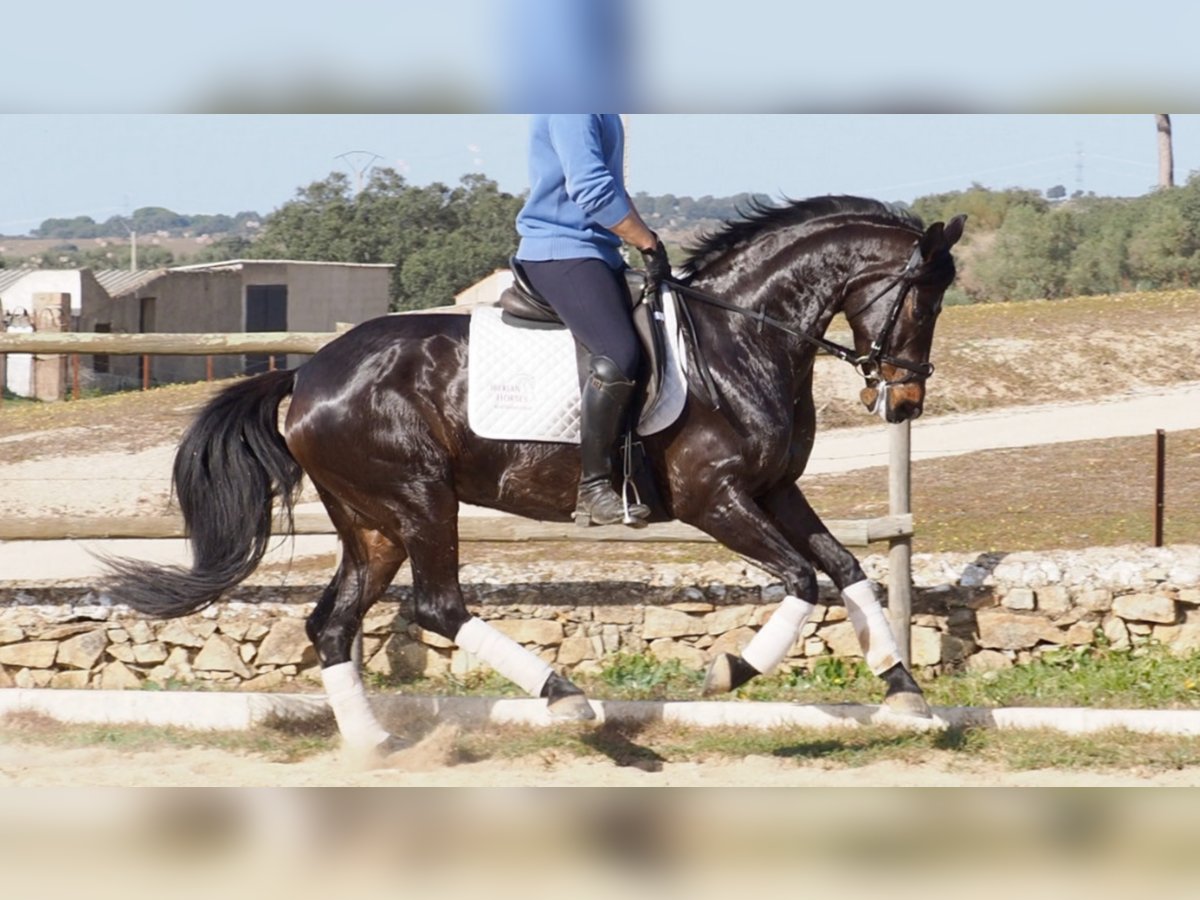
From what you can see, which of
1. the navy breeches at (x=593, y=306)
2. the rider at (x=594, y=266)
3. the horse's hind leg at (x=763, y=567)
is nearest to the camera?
the rider at (x=594, y=266)

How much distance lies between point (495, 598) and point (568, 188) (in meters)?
2.85

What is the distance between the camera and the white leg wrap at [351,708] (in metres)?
6.69

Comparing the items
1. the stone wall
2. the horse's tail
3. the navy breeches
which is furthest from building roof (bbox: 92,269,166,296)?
the navy breeches

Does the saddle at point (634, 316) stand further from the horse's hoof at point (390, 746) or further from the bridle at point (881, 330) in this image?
the horse's hoof at point (390, 746)

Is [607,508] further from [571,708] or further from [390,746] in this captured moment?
[390,746]

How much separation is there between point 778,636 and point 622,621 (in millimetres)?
1913

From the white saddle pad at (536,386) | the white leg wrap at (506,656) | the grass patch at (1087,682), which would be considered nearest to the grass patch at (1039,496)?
the grass patch at (1087,682)

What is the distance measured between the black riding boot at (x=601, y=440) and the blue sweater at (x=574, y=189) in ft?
1.71

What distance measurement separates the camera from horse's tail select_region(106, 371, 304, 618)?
6.90 m

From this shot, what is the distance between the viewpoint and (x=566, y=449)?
6547 millimetres

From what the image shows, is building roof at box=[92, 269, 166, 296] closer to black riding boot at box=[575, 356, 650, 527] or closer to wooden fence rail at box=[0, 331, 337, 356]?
wooden fence rail at box=[0, 331, 337, 356]

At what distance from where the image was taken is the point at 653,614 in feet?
26.7

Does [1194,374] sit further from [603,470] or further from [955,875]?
[955,875]
